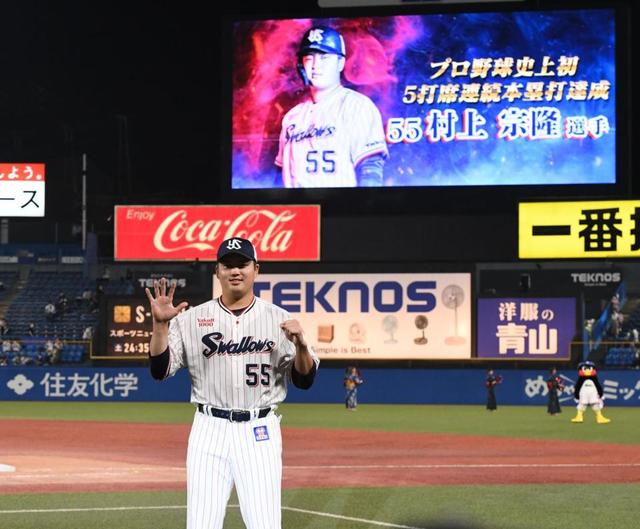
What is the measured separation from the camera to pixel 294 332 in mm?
6539

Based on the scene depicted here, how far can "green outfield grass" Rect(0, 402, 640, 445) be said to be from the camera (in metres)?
25.0

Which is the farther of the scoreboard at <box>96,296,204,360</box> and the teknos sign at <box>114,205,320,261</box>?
the scoreboard at <box>96,296,204,360</box>

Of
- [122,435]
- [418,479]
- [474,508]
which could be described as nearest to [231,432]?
[474,508]

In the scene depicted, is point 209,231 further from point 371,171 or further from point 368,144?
point 368,144

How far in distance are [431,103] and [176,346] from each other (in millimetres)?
28374

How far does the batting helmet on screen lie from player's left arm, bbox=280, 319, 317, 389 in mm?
28747

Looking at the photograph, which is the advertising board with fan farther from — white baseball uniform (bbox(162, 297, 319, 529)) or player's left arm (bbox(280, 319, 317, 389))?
player's left arm (bbox(280, 319, 317, 389))

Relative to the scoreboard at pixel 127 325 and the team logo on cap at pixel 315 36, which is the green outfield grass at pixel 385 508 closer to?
the scoreboard at pixel 127 325

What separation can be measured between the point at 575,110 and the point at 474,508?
2312cm

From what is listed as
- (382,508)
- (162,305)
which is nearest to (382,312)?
(382,508)

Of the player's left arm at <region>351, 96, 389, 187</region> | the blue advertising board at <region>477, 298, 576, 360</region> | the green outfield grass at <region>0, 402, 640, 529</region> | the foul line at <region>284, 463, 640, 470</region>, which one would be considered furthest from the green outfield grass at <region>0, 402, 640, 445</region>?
the green outfield grass at <region>0, 402, 640, 529</region>

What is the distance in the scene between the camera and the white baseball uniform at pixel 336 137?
34.8 meters

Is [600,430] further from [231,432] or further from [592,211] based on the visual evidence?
[231,432]

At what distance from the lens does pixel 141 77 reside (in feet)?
179
